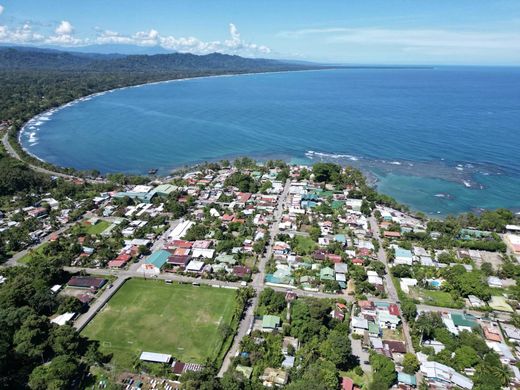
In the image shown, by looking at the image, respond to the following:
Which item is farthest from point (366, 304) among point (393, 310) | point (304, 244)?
point (304, 244)

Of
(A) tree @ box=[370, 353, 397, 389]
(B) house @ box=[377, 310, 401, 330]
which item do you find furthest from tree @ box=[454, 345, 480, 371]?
(A) tree @ box=[370, 353, 397, 389]

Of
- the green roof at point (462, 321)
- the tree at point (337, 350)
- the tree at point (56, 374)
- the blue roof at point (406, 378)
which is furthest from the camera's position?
the green roof at point (462, 321)

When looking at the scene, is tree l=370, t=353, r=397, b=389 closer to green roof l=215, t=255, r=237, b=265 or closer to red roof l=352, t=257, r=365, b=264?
red roof l=352, t=257, r=365, b=264

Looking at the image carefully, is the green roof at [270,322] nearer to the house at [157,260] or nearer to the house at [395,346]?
the house at [395,346]

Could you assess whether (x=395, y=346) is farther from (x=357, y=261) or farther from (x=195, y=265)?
(x=195, y=265)

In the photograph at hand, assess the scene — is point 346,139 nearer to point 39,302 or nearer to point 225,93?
point 39,302

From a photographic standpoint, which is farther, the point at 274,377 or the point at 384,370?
the point at 274,377

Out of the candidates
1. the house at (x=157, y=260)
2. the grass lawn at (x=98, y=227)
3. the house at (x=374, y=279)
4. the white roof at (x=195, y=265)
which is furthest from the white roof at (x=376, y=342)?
the grass lawn at (x=98, y=227)
